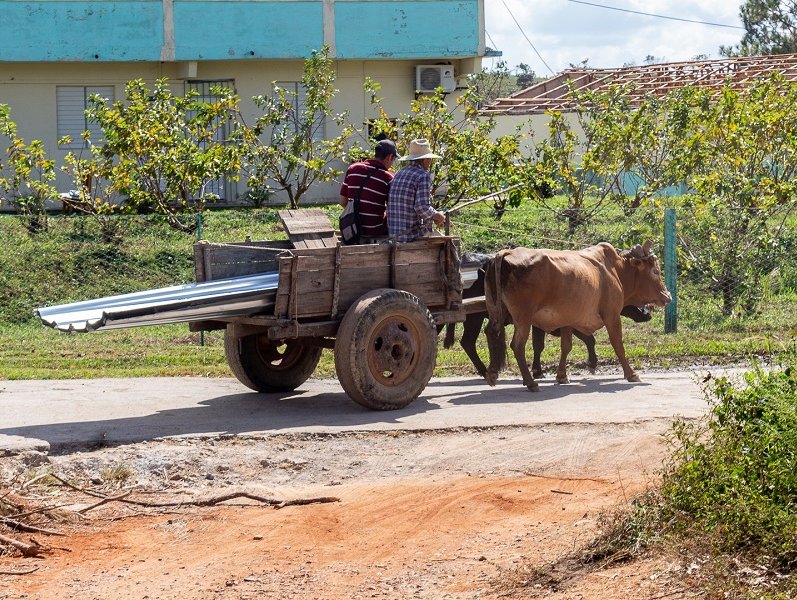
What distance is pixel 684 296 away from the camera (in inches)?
662

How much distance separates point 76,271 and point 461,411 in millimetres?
8552

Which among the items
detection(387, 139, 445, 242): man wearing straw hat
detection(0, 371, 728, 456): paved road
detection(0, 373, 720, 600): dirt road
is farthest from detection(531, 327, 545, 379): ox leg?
detection(387, 139, 445, 242): man wearing straw hat

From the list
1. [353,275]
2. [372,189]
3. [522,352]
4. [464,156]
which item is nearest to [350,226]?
[372,189]

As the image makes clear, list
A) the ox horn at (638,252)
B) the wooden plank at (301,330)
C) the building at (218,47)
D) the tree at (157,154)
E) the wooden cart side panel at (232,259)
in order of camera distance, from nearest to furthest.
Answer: the wooden plank at (301,330) → the wooden cart side panel at (232,259) → the ox horn at (638,252) → the tree at (157,154) → the building at (218,47)

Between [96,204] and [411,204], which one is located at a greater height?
[96,204]

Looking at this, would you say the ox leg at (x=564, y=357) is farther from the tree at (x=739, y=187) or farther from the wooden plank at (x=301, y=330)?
the tree at (x=739, y=187)

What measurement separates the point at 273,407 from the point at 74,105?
54.8ft

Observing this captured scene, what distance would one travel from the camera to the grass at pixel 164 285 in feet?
46.2

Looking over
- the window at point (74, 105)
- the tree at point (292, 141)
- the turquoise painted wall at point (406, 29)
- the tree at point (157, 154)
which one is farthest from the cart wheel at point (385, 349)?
the window at point (74, 105)

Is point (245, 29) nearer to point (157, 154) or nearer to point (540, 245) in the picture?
point (157, 154)

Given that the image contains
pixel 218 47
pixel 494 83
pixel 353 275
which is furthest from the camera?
pixel 494 83

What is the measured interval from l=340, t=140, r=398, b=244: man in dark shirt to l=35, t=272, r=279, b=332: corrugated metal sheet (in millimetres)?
1179

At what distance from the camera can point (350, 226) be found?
38.4 ft

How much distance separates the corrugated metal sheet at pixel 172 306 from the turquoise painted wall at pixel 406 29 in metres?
16.4
